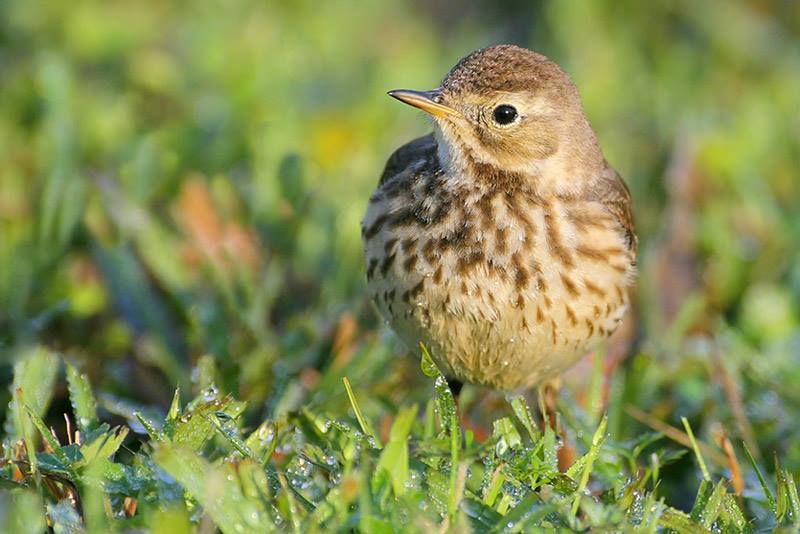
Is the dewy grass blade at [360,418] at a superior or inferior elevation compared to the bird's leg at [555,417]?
superior

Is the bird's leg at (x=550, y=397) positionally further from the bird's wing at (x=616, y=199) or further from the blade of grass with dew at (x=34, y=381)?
the blade of grass with dew at (x=34, y=381)

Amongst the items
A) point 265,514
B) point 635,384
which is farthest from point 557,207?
point 265,514

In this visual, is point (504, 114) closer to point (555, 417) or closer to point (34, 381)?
point (555, 417)

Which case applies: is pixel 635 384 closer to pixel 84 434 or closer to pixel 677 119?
pixel 84 434

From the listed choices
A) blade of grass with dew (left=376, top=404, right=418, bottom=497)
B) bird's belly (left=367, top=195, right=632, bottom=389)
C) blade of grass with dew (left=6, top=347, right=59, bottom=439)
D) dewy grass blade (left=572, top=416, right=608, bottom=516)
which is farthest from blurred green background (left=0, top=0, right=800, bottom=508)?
blade of grass with dew (left=376, top=404, right=418, bottom=497)

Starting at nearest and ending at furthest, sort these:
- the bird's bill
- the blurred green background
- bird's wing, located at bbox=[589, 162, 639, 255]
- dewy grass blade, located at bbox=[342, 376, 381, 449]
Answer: dewy grass blade, located at bbox=[342, 376, 381, 449] < the bird's bill < bird's wing, located at bbox=[589, 162, 639, 255] < the blurred green background

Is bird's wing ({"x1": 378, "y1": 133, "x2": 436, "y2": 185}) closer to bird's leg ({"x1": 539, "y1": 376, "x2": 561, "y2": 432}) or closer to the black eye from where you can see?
the black eye

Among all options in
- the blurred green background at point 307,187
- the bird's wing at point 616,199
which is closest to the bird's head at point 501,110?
the bird's wing at point 616,199
